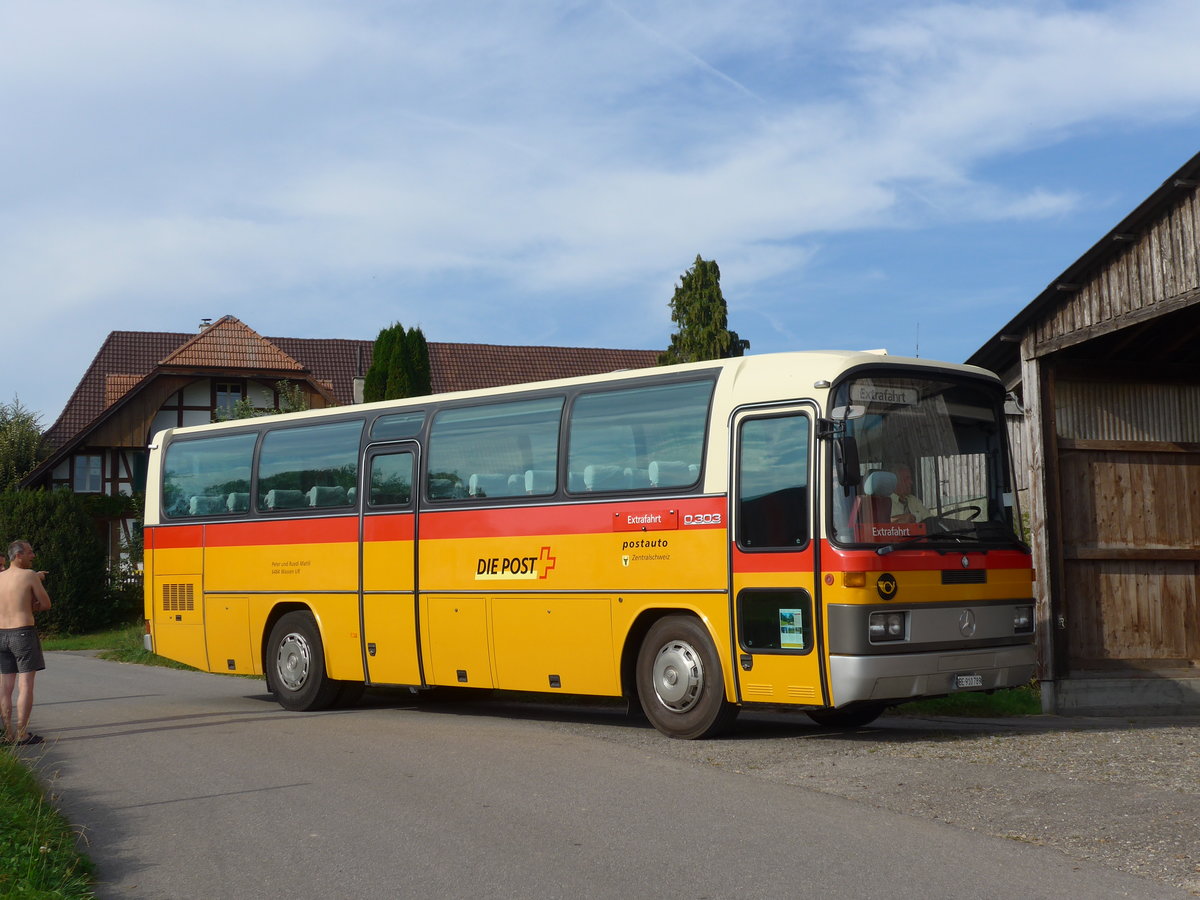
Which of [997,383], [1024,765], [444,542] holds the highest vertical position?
[997,383]

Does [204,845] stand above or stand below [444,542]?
below

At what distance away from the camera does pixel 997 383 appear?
12.4 meters

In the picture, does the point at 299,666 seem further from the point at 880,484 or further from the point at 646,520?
the point at 880,484

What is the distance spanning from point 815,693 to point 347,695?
259 inches

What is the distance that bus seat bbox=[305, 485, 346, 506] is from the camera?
15.3m

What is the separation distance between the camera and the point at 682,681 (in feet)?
39.2

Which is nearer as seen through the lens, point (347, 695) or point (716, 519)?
point (716, 519)

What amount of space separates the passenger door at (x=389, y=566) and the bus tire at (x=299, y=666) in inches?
28.4

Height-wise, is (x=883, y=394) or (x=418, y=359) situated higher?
(x=418, y=359)

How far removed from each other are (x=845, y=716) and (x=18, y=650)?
7.20m

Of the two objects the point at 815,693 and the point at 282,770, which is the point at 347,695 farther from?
the point at 815,693

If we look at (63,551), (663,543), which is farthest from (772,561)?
(63,551)

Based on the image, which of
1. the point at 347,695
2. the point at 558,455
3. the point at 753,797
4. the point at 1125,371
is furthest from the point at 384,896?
the point at 1125,371

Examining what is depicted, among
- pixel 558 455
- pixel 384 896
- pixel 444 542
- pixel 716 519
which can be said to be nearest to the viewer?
pixel 384 896
